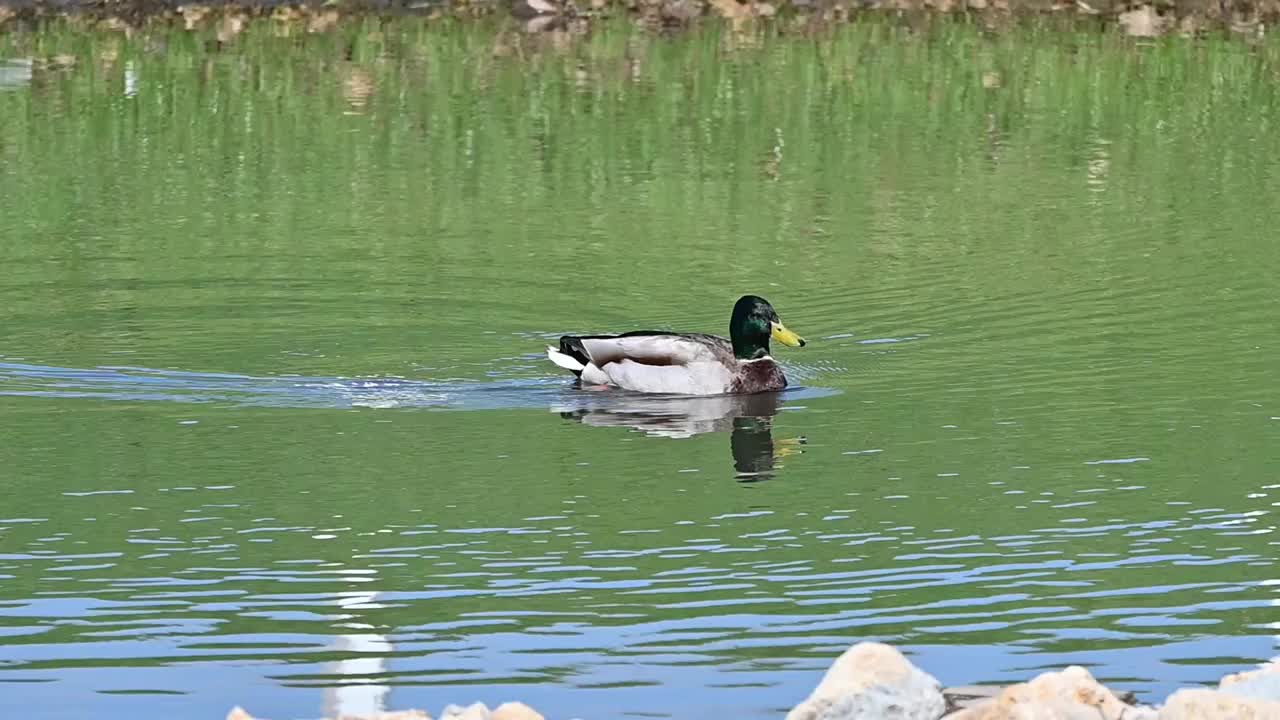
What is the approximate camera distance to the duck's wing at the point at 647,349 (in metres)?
15.9

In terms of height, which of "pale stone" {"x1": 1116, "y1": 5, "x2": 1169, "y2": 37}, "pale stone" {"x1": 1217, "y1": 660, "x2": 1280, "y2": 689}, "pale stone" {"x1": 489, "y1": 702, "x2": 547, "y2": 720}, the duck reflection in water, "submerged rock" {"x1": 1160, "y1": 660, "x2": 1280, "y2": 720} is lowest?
the duck reflection in water

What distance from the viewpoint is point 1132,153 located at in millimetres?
24312

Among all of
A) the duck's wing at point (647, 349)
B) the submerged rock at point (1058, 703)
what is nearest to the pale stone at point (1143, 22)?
the duck's wing at point (647, 349)

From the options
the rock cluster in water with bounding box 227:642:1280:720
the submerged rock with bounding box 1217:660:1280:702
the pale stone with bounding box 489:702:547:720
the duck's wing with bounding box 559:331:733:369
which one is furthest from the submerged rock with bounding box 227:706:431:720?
the duck's wing with bounding box 559:331:733:369

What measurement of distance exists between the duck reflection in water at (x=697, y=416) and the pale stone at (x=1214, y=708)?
625 centimetres

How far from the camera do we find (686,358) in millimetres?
16094

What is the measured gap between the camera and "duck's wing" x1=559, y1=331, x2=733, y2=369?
627 inches

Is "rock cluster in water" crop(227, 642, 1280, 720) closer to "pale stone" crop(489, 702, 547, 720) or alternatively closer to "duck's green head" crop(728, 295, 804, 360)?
"pale stone" crop(489, 702, 547, 720)

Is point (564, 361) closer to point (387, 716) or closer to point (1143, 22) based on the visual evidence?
point (387, 716)

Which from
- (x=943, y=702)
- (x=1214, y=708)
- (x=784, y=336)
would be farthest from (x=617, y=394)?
(x=1214, y=708)

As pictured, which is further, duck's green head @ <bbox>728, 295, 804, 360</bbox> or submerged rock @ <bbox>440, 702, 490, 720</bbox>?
duck's green head @ <bbox>728, 295, 804, 360</bbox>

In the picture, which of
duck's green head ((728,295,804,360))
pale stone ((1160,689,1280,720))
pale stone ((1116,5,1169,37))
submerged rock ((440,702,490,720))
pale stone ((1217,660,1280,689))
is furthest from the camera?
pale stone ((1116,5,1169,37))

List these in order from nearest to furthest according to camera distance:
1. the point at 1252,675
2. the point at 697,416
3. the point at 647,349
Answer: the point at 1252,675
the point at 697,416
the point at 647,349

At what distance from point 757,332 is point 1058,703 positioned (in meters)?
8.76
